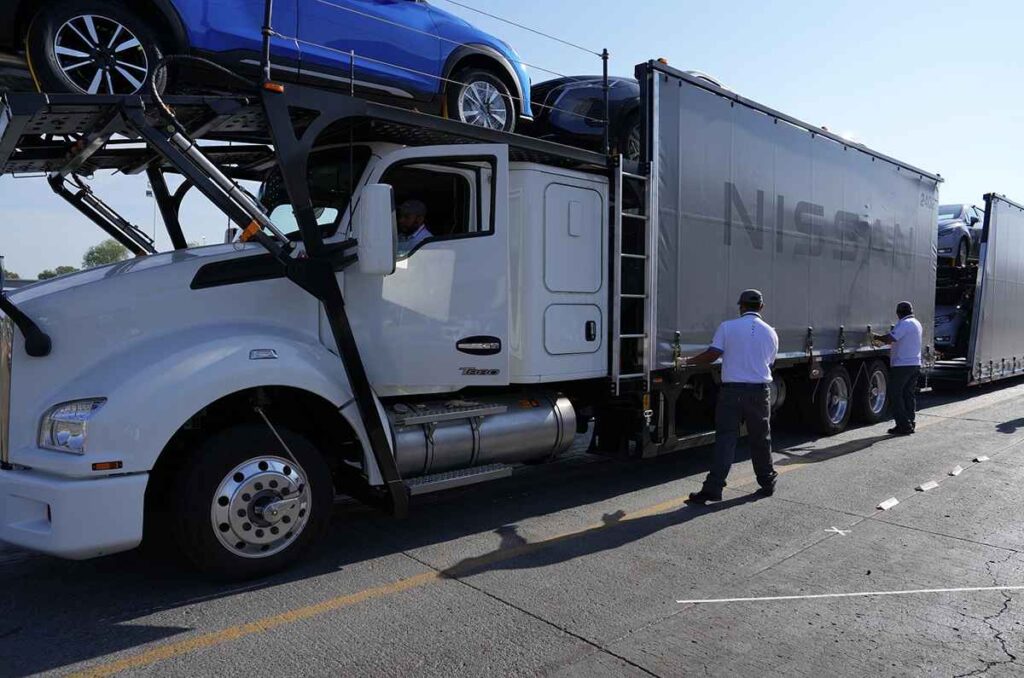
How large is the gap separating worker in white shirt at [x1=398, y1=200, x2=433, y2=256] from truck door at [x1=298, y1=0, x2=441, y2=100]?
3.35ft

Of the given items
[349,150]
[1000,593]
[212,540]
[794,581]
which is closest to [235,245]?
[349,150]

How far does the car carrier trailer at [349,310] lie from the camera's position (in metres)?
3.81

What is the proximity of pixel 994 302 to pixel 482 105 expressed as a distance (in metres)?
11.4

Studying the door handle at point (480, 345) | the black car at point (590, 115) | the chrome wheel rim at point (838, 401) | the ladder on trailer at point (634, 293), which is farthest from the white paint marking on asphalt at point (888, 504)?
the black car at point (590, 115)

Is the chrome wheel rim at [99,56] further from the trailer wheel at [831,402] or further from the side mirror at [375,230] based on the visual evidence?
the trailer wheel at [831,402]

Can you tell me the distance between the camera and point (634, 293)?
628 cm

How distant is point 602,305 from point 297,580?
314cm

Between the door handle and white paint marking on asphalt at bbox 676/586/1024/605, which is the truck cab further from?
white paint marking on asphalt at bbox 676/586/1024/605

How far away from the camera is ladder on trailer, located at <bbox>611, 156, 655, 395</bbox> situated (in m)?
6.12

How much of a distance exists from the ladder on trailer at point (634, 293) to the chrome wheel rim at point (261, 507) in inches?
111

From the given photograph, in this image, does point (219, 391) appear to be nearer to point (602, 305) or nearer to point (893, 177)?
point (602, 305)

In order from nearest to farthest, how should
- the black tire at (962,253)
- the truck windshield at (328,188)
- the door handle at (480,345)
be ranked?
the truck windshield at (328,188)
the door handle at (480,345)
the black tire at (962,253)

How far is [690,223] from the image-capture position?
21.6 ft

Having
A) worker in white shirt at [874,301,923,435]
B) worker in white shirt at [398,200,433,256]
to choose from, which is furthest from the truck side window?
worker in white shirt at [874,301,923,435]
